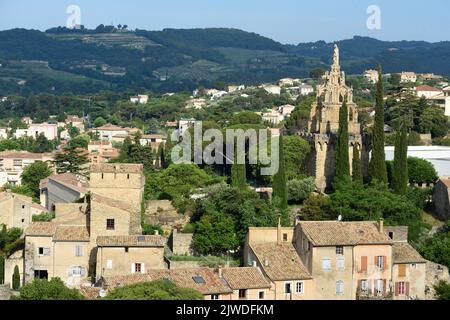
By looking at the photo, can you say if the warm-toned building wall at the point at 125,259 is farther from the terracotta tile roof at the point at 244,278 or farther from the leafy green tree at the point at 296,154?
the leafy green tree at the point at 296,154

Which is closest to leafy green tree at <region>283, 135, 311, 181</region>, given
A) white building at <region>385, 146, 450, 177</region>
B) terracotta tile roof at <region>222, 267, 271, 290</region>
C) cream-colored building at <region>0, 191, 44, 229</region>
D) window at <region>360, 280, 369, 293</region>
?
white building at <region>385, 146, 450, 177</region>

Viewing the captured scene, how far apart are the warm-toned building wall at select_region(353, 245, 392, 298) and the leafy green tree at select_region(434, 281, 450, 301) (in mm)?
1592

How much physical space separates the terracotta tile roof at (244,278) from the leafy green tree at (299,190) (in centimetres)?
1027

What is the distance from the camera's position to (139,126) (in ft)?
367

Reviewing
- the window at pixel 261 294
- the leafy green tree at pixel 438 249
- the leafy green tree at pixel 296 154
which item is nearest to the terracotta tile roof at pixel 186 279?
the window at pixel 261 294

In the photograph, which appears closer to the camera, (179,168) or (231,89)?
(179,168)

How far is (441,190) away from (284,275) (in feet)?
40.7

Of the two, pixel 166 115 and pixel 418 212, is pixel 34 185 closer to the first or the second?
pixel 418 212

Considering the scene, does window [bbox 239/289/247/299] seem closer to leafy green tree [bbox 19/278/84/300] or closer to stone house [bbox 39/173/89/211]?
leafy green tree [bbox 19/278/84/300]

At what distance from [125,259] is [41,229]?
370 cm

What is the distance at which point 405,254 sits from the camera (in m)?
31.4

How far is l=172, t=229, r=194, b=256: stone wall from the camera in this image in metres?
33.7

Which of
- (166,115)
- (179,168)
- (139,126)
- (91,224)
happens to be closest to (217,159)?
(179,168)

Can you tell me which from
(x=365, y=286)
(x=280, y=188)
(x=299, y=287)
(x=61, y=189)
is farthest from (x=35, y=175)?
(x=365, y=286)
